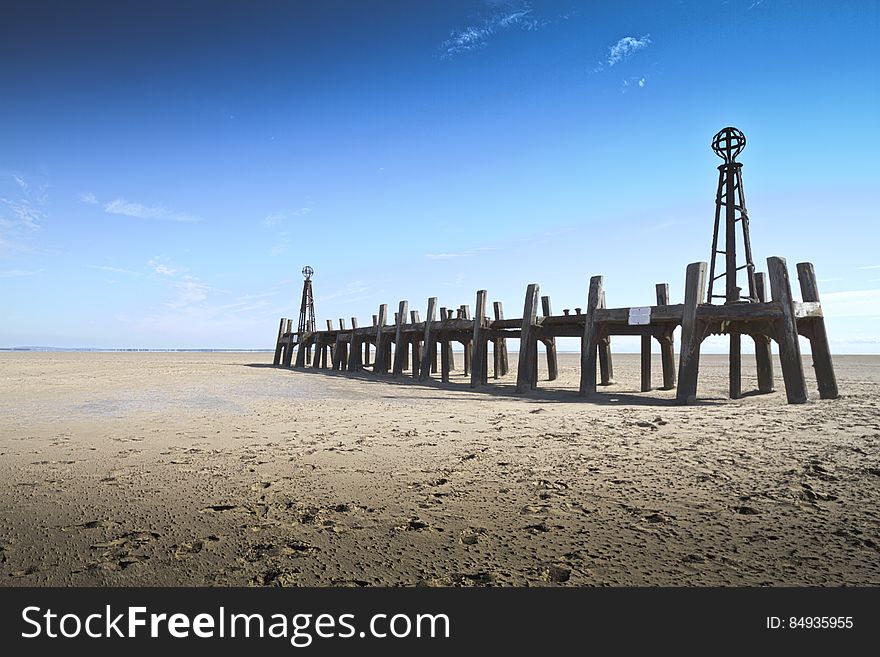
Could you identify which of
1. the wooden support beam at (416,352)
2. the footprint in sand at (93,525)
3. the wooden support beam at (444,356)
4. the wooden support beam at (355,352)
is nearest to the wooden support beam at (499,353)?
the wooden support beam at (444,356)

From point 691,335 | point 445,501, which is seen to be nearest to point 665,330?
point 691,335

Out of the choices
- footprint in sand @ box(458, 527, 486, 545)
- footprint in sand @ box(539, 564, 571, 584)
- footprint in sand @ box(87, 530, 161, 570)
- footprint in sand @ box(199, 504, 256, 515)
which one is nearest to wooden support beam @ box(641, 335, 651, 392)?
footprint in sand @ box(458, 527, 486, 545)

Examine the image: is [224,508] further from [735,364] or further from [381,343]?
[381,343]

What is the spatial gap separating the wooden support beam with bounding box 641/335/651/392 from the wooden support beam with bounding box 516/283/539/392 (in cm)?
290

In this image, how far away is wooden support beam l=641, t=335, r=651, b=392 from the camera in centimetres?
1362

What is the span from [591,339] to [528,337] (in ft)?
6.80

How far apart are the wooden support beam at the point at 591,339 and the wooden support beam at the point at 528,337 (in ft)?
5.95

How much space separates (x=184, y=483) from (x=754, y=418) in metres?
7.57

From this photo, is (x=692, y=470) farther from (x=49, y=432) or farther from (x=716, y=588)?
(x=49, y=432)

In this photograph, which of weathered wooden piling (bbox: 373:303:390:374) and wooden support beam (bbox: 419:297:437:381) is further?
weathered wooden piling (bbox: 373:303:390:374)

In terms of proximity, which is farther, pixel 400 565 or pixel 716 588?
pixel 400 565

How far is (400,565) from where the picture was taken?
285 centimetres

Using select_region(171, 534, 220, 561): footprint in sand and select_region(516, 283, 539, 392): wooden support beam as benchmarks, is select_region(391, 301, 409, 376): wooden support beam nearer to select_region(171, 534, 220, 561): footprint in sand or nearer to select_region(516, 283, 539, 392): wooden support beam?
select_region(516, 283, 539, 392): wooden support beam

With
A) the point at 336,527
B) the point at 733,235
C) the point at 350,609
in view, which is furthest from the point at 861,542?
the point at 733,235
